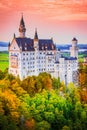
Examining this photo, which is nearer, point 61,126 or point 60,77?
point 61,126

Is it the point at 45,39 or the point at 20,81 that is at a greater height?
the point at 45,39

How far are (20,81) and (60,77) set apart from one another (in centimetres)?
91

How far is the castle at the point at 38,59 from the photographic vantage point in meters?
8.47

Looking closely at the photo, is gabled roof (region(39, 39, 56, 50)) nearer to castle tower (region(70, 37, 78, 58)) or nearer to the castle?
the castle

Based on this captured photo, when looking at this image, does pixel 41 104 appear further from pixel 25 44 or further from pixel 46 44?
pixel 46 44

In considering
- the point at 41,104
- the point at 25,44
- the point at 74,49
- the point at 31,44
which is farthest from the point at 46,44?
the point at 41,104

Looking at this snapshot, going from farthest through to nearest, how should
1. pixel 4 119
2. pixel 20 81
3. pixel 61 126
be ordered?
1. pixel 20 81
2. pixel 61 126
3. pixel 4 119

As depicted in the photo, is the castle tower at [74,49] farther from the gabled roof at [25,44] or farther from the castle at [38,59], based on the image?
the gabled roof at [25,44]

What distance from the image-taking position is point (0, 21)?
8336 mm

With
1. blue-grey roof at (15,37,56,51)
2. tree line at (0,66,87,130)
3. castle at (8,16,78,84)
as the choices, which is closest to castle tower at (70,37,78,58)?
castle at (8,16,78,84)

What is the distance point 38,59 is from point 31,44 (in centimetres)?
30

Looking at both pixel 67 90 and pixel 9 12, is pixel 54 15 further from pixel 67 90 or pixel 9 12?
pixel 67 90

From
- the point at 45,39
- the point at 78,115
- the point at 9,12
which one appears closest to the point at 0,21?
the point at 9,12

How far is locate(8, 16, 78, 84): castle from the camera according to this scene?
8469 millimetres
